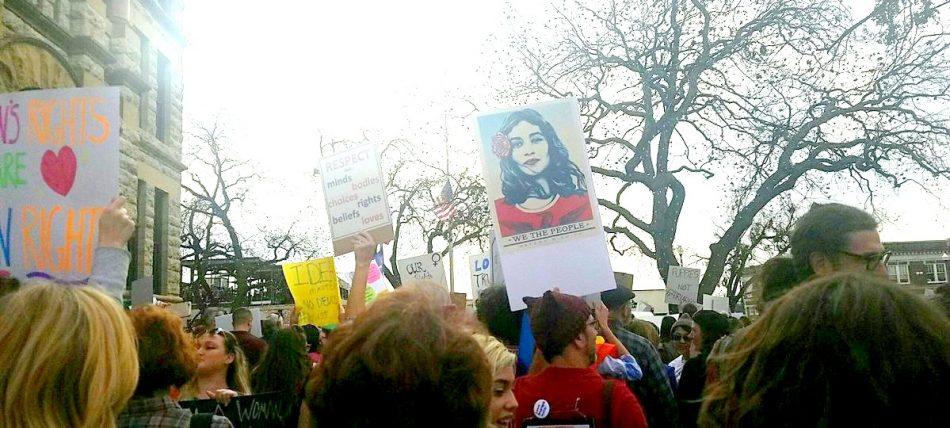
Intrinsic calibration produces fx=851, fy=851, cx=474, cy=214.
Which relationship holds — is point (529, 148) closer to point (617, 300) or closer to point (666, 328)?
point (617, 300)

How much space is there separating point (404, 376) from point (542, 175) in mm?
3748

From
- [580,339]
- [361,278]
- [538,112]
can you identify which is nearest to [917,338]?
[580,339]

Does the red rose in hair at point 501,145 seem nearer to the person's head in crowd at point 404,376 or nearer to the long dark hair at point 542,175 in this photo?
the long dark hair at point 542,175

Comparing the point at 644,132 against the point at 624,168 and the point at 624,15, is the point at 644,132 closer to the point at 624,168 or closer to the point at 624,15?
the point at 624,168

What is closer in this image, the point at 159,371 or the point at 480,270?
the point at 159,371

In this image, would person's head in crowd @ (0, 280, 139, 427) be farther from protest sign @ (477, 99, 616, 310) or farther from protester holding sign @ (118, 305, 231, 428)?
protest sign @ (477, 99, 616, 310)

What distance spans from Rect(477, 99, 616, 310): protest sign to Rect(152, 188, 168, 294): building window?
1342cm

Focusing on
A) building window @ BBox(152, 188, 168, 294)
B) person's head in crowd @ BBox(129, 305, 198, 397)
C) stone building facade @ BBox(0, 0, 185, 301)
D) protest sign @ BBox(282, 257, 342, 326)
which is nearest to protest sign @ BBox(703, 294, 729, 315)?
protest sign @ BBox(282, 257, 342, 326)

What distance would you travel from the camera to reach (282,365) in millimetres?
5121

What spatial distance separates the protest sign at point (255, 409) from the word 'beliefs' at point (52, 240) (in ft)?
3.03

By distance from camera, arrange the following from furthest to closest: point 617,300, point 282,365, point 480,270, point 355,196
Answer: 1. point 480,270
2. point 355,196
3. point 617,300
4. point 282,365

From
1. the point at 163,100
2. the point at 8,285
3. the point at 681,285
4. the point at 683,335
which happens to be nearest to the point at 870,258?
the point at 8,285

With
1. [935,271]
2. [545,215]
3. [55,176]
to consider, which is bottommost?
[545,215]

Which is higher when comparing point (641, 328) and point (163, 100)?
point (163, 100)
